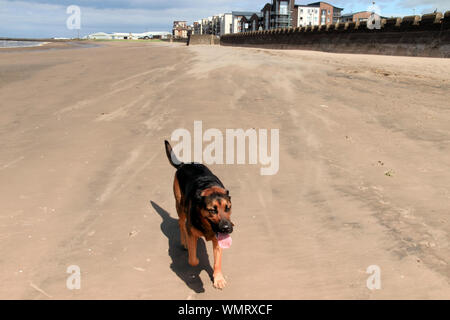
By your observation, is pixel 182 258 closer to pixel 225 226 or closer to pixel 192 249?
pixel 192 249

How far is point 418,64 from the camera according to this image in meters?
17.2

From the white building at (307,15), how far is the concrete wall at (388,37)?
254 feet

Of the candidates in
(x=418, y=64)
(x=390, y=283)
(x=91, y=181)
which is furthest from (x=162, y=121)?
(x=418, y=64)

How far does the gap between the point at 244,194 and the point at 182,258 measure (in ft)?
6.15

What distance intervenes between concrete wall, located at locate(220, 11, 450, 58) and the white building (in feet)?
254

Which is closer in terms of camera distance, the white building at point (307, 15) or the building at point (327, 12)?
the white building at point (307, 15)

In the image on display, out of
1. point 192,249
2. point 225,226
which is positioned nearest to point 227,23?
point 192,249

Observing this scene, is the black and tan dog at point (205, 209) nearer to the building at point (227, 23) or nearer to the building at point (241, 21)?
the building at point (241, 21)

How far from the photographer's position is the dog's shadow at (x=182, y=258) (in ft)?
13.3

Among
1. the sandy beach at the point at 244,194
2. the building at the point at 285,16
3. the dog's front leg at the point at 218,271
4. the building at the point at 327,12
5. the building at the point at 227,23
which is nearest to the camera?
the dog's front leg at the point at 218,271

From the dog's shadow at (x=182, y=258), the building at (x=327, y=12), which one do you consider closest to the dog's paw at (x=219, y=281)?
the dog's shadow at (x=182, y=258)

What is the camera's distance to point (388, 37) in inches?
1080
